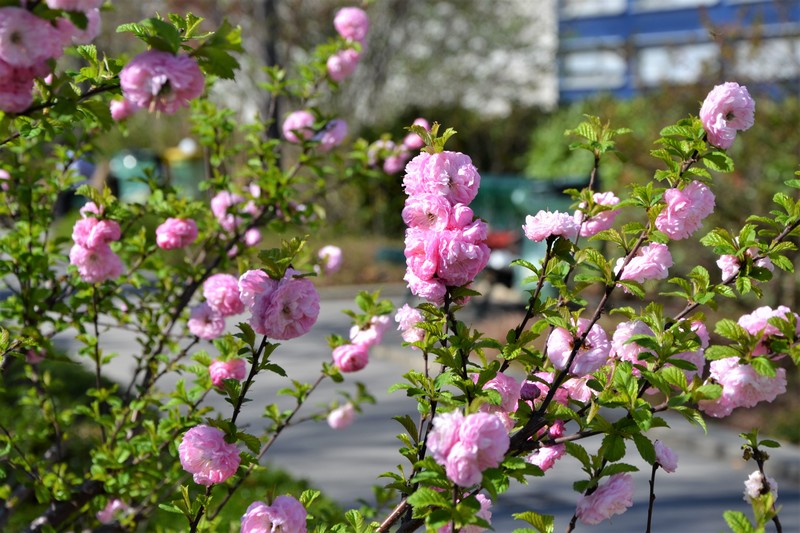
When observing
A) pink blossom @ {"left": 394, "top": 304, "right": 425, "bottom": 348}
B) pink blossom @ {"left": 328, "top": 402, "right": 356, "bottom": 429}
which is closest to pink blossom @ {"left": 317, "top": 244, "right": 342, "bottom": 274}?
pink blossom @ {"left": 328, "top": 402, "right": 356, "bottom": 429}

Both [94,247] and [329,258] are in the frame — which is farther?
[329,258]

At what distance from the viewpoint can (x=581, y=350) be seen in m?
2.08

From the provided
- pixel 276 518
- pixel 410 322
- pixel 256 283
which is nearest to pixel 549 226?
pixel 410 322

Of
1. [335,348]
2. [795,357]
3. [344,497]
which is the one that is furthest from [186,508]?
[344,497]

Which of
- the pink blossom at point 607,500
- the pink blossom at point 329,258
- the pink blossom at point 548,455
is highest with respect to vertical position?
the pink blossom at point 329,258

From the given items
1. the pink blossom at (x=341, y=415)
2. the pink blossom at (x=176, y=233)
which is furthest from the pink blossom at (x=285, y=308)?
the pink blossom at (x=341, y=415)

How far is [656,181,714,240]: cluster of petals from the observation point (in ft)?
6.80

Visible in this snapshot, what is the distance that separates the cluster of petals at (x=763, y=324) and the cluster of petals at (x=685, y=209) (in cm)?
21

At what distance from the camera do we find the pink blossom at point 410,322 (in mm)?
2156

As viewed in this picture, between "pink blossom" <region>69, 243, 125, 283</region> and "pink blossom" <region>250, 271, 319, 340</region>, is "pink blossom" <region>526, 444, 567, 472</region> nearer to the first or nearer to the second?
"pink blossom" <region>250, 271, 319, 340</region>

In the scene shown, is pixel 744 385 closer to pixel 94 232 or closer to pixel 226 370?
pixel 226 370

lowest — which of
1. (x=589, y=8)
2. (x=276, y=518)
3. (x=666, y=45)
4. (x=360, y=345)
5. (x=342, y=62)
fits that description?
(x=276, y=518)

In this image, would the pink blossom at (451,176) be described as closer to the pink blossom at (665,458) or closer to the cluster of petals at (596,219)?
the cluster of petals at (596,219)

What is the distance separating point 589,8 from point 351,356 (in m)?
37.2
